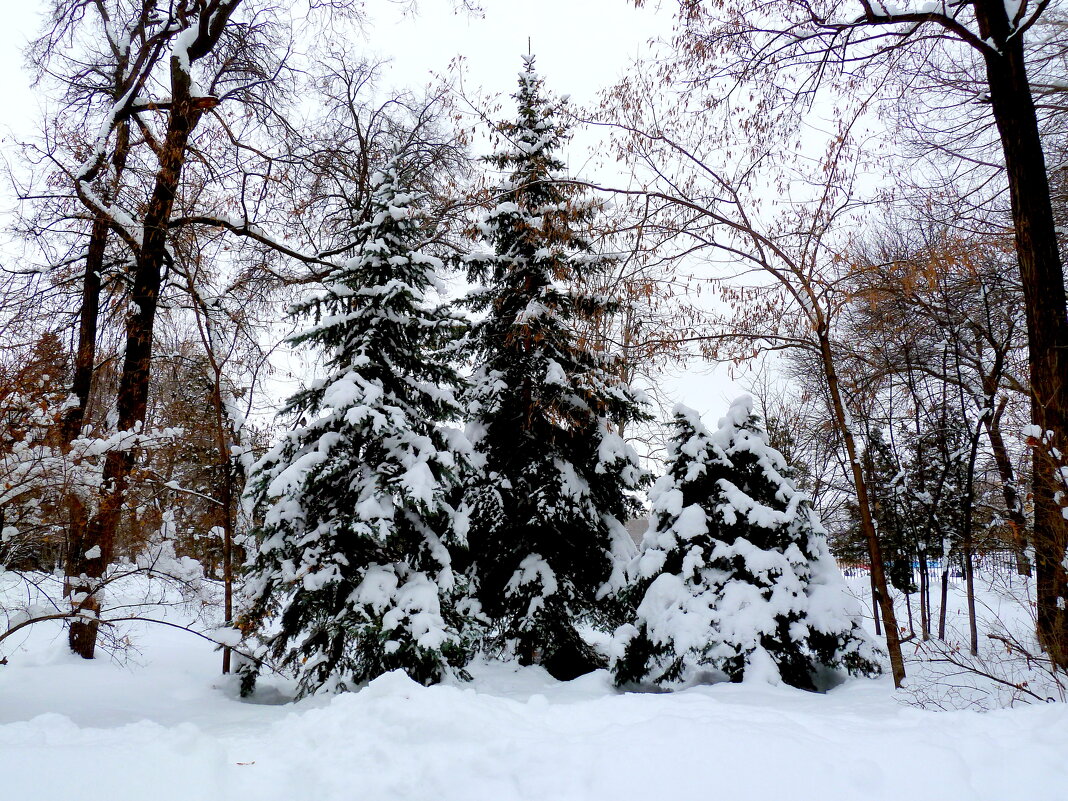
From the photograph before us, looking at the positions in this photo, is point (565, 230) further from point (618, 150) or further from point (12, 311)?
point (12, 311)

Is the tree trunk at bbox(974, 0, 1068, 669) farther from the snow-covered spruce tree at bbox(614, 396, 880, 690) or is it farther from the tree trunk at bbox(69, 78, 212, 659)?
the tree trunk at bbox(69, 78, 212, 659)

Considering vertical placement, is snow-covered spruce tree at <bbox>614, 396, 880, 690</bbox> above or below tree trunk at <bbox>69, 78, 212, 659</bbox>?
below

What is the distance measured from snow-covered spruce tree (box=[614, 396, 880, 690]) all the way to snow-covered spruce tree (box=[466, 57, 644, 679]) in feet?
5.30

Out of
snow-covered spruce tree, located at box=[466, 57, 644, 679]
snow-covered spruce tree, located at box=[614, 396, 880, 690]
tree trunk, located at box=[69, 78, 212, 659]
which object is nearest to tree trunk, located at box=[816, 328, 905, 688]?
snow-covered spruce tree, located at box=[614, 396, 880, 690]

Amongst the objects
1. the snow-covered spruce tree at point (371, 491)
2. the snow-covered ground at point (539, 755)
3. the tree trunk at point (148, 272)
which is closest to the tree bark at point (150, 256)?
the tree trunk at point (148, 272)

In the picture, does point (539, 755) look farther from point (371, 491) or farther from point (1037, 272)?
point (1037, 272)

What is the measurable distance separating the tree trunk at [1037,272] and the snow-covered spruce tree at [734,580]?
93.1 inches

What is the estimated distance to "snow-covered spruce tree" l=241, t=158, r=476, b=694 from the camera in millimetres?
7180

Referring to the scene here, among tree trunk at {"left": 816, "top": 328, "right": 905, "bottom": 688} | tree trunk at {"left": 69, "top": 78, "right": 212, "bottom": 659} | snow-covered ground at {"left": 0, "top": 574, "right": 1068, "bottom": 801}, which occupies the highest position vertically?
tree trunk at {"left": 69, "top": 78, "right": 212, "bottom": 659}

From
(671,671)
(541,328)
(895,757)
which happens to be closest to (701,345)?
(541,328)

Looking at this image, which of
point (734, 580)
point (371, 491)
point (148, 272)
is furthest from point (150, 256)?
point (734, 580)

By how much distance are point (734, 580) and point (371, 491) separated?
4494 millimetres

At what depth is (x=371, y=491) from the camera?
7.52 meters

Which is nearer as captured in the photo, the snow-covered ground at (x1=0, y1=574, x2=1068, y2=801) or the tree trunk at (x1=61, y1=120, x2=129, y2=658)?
the snow-covered ground at (x1=0, y1=574, x2=1068, y2=801)
